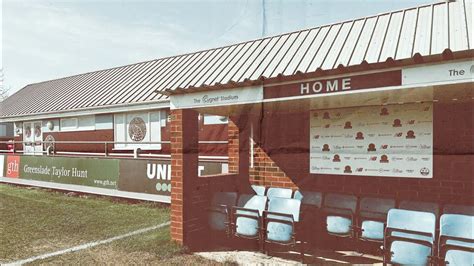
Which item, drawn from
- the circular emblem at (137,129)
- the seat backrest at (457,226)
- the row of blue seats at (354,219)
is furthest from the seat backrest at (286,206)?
the circular emblem at (137,129)

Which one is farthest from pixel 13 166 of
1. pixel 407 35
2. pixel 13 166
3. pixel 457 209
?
pixel 457 209

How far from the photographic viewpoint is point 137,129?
1348cm

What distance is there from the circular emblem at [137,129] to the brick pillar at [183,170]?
7565 mm

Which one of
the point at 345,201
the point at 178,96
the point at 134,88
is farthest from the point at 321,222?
the point at 134,88

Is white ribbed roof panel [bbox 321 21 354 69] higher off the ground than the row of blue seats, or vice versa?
white ribbed roof panel [bbox 321 21 354 69]

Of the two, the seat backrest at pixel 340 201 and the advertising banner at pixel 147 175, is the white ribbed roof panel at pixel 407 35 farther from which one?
the advertising banner at pixel 147 175

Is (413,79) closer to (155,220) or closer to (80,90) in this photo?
(155,220)

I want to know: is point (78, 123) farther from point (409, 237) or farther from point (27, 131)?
point (409, 237)

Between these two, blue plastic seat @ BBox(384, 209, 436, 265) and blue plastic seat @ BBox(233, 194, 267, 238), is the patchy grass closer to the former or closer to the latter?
blue plastic seat @ BBox(233, 194, 267, 238)

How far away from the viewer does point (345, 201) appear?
591 centimetres

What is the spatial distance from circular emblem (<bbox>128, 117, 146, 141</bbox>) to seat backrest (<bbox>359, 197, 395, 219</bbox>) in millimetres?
9366

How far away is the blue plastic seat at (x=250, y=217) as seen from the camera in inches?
223

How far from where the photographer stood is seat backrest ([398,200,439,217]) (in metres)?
5.14

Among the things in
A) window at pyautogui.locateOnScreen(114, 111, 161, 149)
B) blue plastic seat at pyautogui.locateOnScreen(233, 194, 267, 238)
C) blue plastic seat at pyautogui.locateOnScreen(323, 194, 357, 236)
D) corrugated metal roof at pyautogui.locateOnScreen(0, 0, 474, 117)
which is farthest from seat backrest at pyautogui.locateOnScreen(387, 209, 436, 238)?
window at pyautogui.locateOnScreen(114, 111, 161, 149)
